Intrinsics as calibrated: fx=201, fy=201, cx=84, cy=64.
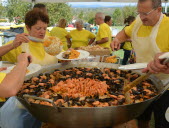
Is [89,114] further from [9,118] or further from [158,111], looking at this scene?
[158,111]

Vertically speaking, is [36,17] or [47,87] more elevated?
[36,17]

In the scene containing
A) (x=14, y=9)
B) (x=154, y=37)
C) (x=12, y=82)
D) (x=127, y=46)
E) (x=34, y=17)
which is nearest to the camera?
(x=12, y=82)

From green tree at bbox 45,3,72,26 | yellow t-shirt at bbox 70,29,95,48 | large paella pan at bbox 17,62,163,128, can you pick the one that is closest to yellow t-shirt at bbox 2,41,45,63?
large paella pan at bbox 17,62,163,128

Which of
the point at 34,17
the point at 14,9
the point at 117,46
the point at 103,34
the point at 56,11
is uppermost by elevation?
the point at 14,9

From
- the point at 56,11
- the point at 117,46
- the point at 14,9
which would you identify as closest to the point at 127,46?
the point at 117,46

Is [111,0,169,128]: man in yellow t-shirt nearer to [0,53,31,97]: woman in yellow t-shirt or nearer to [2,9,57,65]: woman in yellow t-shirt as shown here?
[2,9,57,65]: woman in yellow t-shirt

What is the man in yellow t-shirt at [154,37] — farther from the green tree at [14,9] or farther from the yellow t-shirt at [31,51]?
the green tree at [14,9]

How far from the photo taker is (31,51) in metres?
2.88

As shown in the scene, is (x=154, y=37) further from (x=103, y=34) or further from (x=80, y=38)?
(x=80, y=38)

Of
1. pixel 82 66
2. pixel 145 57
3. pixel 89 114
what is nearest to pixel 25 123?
pixel 89 114

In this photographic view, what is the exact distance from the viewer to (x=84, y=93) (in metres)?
1.94

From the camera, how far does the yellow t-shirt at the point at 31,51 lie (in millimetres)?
2801

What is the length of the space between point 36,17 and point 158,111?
1.99 metres

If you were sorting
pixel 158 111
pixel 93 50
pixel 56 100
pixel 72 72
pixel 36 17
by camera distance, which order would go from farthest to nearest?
pixel 93 50
pixel 36 17
pixel 72 72
pixel 158 111
pixel 56 100
